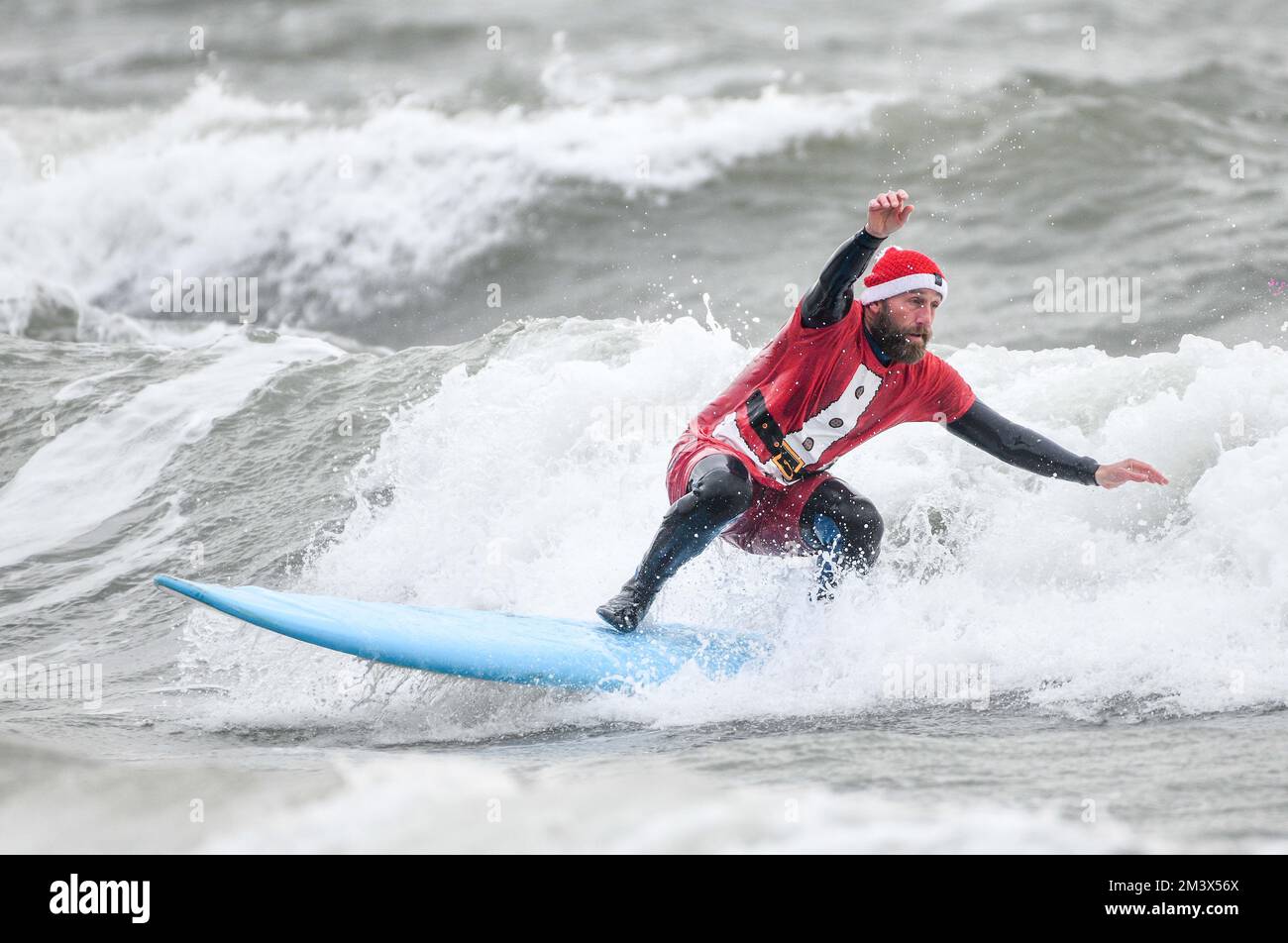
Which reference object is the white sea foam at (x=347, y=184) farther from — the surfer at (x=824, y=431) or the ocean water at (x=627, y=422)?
the surfer at (x=824, y=431)

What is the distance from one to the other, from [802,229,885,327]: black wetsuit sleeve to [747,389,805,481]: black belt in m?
0.37

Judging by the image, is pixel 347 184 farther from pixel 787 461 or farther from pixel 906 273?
pixel 906 273

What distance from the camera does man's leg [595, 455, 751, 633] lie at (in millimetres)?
4922

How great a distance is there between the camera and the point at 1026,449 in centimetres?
518

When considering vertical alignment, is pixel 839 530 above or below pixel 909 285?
below

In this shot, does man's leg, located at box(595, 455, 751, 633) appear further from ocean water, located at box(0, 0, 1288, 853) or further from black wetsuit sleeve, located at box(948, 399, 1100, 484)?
black wetsuit sleeve, located at box(948, 399, 1100, 484)

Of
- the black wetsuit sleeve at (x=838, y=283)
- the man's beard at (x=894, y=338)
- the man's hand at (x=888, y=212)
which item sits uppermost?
the man's hand at (x=888, y=212)

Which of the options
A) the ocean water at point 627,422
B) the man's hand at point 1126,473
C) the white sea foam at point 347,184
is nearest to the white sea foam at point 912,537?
the ocean water at point 627,422

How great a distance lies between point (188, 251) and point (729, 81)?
616 centimetres

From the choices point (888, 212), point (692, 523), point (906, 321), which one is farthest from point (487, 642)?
point (888, 212)

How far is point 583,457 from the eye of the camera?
7.11m

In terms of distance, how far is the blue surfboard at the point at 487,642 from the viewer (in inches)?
183

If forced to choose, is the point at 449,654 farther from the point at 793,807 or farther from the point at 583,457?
the point at 583,457

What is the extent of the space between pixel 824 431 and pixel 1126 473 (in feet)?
3.59
